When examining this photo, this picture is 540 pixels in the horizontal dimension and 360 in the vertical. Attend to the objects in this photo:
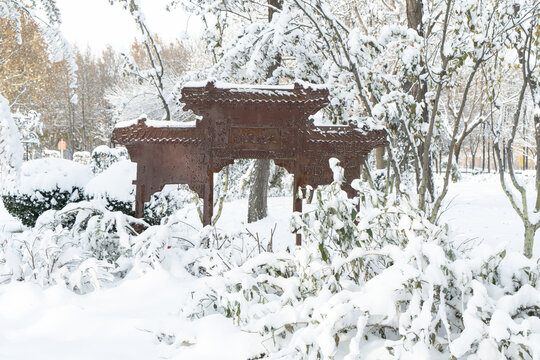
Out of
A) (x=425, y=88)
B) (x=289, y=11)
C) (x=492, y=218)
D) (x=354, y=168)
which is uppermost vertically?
(x=289, y=11)

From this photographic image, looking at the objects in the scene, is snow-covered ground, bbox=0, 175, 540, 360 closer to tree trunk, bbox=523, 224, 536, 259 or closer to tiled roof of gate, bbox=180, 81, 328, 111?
tiled roof of gate, bbox=180, 81, 328, 111

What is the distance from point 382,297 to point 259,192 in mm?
8005

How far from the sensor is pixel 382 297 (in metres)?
2.06

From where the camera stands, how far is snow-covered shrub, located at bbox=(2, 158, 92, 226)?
288 inches

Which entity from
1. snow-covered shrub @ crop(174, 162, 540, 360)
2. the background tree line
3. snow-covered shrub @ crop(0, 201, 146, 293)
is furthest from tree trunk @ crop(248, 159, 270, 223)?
the background tree line

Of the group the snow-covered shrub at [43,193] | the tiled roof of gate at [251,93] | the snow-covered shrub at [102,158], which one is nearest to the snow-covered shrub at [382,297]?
the tiled roof of gate at [251,93]

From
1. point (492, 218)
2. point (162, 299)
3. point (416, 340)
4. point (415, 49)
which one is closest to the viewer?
point (416, 340)

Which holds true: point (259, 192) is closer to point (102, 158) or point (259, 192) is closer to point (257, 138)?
point (257, 138)

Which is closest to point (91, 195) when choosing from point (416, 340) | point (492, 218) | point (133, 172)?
point (133, 172)

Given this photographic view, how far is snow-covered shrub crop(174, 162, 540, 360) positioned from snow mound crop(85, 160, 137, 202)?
4199 mm

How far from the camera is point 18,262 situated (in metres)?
3.47

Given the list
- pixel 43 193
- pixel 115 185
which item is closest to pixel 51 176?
pixel 43 193

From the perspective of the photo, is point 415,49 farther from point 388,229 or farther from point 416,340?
Result: point 416,340

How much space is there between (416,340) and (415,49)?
3366 millimetres
